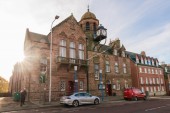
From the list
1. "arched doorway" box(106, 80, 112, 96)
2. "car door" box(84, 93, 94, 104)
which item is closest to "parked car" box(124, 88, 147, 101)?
"arched doorway" box(106, 80, 112, 96)

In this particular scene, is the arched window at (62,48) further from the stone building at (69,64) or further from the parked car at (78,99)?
the parked car at (78,99)

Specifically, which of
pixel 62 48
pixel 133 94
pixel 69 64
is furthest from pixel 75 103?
pixel 62 48

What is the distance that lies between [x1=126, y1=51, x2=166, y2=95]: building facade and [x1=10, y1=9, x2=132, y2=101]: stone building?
5139 mm

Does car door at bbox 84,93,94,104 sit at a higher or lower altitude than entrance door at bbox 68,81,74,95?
lower

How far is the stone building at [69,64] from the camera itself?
2444 cm

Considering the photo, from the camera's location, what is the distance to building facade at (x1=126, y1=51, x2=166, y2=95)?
141ft

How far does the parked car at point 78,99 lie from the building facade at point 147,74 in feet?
82.4

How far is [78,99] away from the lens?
18.7 metres

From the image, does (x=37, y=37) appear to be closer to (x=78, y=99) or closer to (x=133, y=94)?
(x=78, y=99)

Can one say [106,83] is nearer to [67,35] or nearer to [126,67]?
[126,67]

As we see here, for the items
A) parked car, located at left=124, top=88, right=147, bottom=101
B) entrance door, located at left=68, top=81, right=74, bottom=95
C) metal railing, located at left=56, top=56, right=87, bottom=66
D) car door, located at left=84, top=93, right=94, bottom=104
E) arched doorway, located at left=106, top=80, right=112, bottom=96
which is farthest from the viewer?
arched doorway, located at left=106, top=80, right=112, bottom=96

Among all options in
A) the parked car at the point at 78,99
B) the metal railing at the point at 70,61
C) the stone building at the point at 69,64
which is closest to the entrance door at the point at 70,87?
the stone building at the point at 69,64

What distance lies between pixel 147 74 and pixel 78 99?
111ft

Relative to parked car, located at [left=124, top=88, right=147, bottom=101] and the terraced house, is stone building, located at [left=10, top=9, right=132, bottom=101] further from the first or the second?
parked car, located at [left=124, top=88, right=147, bottom=101]
